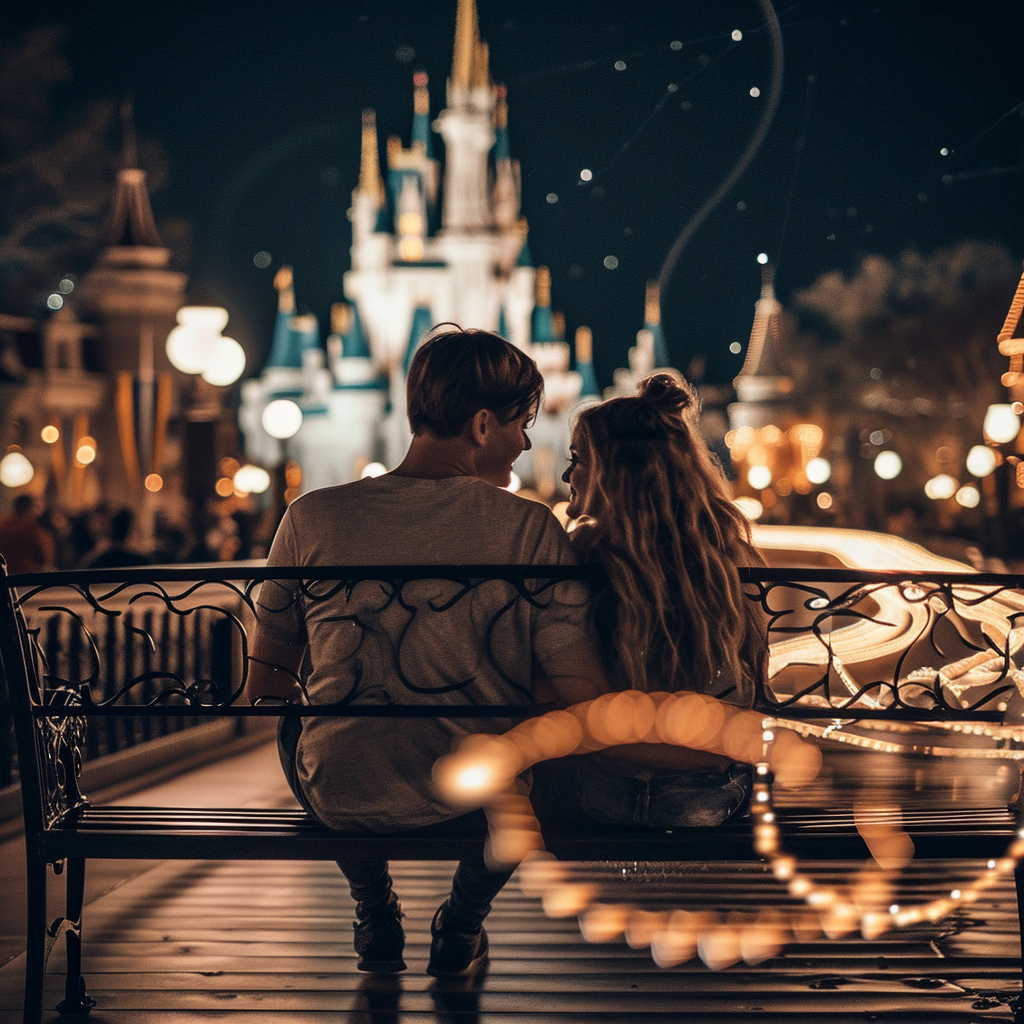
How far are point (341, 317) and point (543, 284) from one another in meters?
11.4

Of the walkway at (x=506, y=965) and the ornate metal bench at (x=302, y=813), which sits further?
the walkway at (x=506, y=965)

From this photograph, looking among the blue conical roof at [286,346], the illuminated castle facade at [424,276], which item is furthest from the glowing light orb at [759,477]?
the blue conical roof at [286,346]

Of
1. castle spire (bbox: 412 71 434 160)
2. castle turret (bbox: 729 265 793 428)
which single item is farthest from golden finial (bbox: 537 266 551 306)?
castle turret (bbox: 729 265 793 428)

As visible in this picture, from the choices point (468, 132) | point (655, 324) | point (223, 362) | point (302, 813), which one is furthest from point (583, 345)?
point (302, 813)

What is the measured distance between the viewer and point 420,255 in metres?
70.2

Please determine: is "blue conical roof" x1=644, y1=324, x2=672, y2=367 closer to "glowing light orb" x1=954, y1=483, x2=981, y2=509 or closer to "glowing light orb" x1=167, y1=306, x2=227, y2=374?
"glowing light orb" x1=954, y1=483, x2=981, y2=509

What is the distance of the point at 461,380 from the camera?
316 cm

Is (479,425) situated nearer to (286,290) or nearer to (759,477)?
(759,477)

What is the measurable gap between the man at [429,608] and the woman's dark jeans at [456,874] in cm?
3

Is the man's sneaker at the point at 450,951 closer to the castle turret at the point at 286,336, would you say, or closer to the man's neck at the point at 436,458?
the man's neck at the point at 436,458

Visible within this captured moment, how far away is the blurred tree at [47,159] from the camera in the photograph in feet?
121

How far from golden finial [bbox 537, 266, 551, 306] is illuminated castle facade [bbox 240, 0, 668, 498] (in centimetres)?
8

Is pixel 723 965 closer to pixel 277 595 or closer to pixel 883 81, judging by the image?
pixel 277 595

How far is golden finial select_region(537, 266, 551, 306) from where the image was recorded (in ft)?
260
